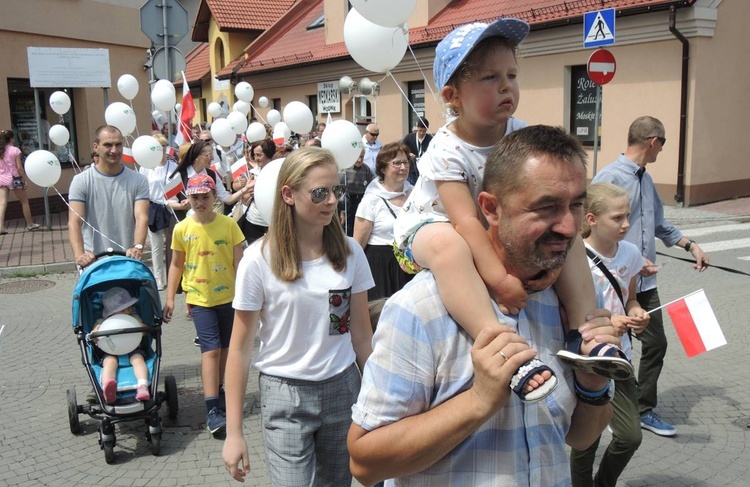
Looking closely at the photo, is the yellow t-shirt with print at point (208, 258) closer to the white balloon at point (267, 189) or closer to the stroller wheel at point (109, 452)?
the white balloon at point (267, 189)

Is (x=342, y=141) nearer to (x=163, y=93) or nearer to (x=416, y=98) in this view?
(x=163, y=93)

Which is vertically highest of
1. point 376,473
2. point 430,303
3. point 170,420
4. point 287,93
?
point 287,93

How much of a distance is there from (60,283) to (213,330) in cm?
631

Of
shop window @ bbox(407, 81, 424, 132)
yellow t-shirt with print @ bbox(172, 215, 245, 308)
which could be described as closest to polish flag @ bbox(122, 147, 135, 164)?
yellow t-shirt with print @ bbox(172, 215, 245, 308)

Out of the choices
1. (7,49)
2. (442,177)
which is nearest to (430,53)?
(7,49)

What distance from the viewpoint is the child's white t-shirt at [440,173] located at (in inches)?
85.0

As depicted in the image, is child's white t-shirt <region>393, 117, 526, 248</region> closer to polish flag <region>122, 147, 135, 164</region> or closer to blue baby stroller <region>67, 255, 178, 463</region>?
blue baby stroller <region>67, 255, 178, 463</region>

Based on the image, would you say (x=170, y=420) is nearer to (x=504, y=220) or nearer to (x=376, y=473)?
(x=376, y=473)

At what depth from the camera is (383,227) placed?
6066 millimetres

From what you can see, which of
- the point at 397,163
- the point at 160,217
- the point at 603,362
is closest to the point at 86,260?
the point at 397,163

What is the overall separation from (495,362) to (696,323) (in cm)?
188

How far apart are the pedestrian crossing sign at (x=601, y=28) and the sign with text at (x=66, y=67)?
9.74 metres

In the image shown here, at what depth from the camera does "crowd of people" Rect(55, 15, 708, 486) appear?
164 cm

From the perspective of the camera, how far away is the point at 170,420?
540 centimetres
